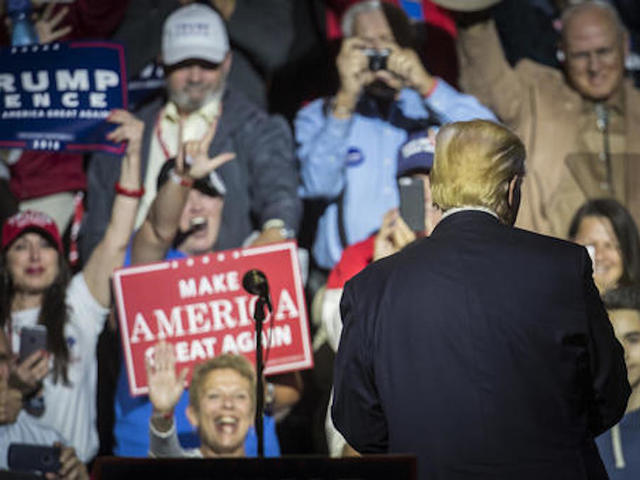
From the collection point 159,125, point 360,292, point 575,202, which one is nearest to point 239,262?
point 159,125

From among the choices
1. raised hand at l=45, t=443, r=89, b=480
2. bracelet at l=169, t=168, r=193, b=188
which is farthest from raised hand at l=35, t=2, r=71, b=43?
raised hand at l=45, t=443, r=89, b=480

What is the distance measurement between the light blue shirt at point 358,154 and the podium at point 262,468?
11.0 ft

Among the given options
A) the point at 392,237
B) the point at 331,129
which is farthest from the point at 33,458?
the point at 331,129

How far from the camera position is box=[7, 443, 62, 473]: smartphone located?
5.19m

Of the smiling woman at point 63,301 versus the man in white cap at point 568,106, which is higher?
the man in white cap at point 568,106

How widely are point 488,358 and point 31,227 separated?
3823 millimetres

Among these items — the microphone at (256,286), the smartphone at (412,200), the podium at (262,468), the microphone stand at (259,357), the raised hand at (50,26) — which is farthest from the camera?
the raised hand at (50,26)

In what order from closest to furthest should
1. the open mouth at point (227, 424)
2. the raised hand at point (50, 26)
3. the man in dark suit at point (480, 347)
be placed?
the man in dark suit at point (480, 347)
the open mouth at point (227, 424)
the raised hand at point (50, 26)

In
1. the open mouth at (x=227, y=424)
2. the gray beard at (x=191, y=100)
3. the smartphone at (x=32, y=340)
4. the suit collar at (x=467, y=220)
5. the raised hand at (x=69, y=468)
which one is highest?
the gray beard at (x=191, y=100)

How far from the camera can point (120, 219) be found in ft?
17.4

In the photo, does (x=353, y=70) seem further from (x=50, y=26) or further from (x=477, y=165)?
(x=477, y=165)

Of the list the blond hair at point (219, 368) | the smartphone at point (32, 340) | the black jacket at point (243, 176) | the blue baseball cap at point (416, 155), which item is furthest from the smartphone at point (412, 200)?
the smartphone at point (32, 340)

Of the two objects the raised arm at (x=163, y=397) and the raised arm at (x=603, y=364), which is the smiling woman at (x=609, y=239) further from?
the raised arm at (x=603, y=364)

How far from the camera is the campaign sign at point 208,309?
16.5ft
